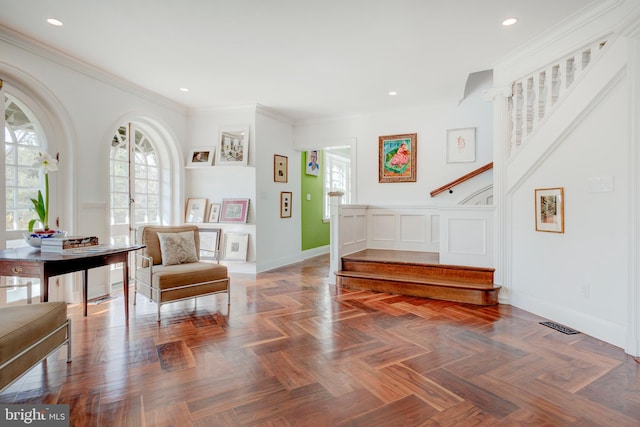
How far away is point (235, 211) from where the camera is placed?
18.1ft

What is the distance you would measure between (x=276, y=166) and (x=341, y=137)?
1.31m

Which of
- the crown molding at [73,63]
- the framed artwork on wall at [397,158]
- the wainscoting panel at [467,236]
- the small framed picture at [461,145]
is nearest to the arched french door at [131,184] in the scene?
the crown molding at [73,63]

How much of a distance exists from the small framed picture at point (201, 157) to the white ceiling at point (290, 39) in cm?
109

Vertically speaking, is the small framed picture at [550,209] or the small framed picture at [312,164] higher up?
the small framed picture at [312,164]

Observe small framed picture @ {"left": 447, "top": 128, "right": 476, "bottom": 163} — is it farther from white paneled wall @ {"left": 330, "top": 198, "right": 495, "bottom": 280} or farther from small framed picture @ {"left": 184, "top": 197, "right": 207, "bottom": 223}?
small framed picture @ {"left": 184, "top": 197, "right": 207, "bottom": 223}

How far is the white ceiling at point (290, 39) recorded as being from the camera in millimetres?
2820

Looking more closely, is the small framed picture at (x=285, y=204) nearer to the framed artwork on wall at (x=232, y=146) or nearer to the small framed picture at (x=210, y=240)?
the framed artwork on wall at (x=232, y=146)

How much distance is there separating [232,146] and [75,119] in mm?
2172

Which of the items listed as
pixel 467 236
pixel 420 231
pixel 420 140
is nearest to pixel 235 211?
pixel 420 231

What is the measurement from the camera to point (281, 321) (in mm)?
3273

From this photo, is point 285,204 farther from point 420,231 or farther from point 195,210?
point 420,231

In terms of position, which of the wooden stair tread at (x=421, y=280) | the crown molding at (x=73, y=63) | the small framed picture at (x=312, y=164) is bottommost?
the wooden stair tread at (x=421, y=280)

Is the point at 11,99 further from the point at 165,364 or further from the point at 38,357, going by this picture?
the point at 165,364

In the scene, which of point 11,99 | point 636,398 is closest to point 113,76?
point 11,99
